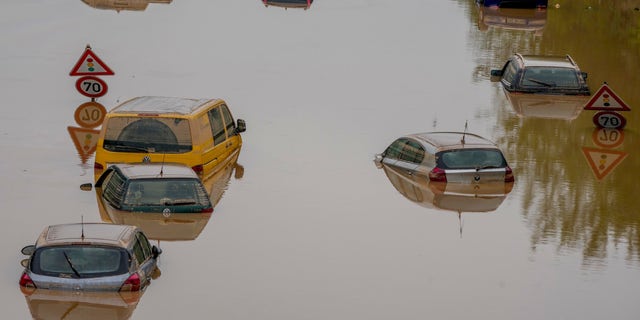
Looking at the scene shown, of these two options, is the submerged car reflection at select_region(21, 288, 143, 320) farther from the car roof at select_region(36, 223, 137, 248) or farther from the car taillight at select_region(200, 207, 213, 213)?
the car taillight at select_region(200, 207, 213, 213)

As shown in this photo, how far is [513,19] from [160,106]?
38.6 m

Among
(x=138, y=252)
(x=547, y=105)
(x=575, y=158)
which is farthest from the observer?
(x=547, y=105)

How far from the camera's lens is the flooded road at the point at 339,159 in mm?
22719

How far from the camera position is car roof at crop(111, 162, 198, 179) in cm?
2630

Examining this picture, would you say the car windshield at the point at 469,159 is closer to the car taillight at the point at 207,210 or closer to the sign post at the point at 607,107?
the car taillight at the point at 207,210

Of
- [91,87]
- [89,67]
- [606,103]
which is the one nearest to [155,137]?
[89,67]

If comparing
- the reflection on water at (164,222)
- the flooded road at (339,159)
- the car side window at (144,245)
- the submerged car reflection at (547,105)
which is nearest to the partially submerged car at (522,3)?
the flooded road at (339,159)

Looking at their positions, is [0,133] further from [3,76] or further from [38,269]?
[38,269]

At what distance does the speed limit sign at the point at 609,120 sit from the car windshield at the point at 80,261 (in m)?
20.8

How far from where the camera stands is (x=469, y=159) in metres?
30.5

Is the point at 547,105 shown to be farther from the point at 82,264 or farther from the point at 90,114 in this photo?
the point at 82,264

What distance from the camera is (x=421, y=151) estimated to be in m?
31.3

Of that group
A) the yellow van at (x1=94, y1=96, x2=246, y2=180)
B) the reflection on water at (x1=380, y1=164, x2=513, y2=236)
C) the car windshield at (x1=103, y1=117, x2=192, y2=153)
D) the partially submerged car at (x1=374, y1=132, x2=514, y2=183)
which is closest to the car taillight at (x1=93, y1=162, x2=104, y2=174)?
the yellow van at (x1=94, y1=96, x2=246, y2=180)

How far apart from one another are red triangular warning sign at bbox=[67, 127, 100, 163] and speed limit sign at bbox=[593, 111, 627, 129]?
13095 millimetres
